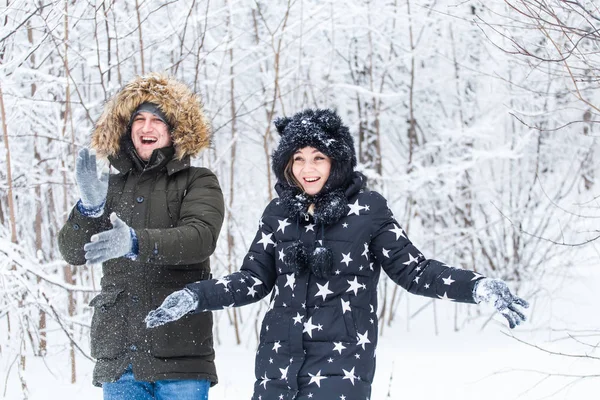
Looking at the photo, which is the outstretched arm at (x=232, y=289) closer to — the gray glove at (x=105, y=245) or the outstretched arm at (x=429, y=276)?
the gray glove at (x=105, y=245)

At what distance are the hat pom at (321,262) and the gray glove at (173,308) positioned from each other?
1.35ft

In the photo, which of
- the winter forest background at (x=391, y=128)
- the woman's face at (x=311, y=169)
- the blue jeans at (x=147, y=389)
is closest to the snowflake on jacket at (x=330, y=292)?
the woman's face at (x=311, y=169)

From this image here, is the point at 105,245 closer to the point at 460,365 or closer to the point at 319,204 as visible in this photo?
the point at 319,204

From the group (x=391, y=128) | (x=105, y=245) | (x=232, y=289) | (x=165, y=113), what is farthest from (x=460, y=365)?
(x=105, y=245)

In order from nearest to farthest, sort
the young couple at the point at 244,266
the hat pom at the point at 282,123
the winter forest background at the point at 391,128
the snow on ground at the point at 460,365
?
1. the young couple at the point at 244,266
2. the hat pom at the point at 282,123
3. the snow on ground at the point at 460,365
4. the winter forest background at the point at 391,128

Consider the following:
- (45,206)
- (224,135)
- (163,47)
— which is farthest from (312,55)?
Answer: (45,206)

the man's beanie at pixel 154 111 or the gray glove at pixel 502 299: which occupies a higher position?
the man's beanie at pixel 154 111

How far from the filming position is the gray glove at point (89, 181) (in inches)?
97.0

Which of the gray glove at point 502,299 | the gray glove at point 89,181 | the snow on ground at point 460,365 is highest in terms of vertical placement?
the gray glove at point 89,181

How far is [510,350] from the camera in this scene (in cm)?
644

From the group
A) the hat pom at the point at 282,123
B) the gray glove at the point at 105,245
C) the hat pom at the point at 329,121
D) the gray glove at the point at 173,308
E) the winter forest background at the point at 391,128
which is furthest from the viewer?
the winter forest background at the point at 391,128

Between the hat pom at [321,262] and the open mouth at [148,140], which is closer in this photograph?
the hat pom at [321,262]

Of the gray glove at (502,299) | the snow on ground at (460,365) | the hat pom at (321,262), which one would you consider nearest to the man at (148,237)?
the hat pom at (321,262)

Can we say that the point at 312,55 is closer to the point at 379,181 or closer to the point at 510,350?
the point at 379,181
